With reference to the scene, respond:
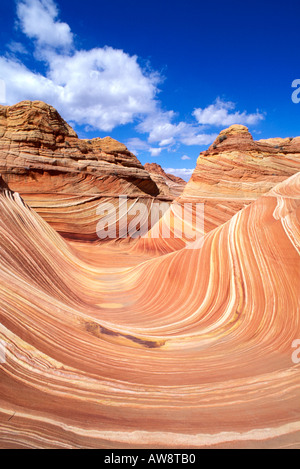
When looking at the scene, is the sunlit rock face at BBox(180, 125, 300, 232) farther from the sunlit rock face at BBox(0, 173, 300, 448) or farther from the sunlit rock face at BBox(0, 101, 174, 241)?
the sunlit rock face at BBox(0, 173, 300, 448)

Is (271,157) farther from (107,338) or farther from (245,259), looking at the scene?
(107,338)

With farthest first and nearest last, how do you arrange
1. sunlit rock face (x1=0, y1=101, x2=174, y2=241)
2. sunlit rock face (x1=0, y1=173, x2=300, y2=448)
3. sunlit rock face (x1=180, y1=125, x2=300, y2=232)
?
sunlit rock face (x1=0, y1=101, x2=174, y2=241) < sunlit rock face (x1=180, y1=125, x2=300, y2=232) < sunlit rock face (x1=0, y1=173, x2=300, y2=448)

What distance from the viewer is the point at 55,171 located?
938 cm

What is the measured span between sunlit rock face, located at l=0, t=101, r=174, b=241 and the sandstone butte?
4794 millimetres

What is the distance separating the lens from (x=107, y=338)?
2.00 m

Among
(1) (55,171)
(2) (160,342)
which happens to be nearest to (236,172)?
(1) (55,171)

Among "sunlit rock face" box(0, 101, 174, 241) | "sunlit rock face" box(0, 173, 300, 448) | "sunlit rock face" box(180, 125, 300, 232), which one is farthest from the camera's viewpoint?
"sunlit rock face" box(0, 101, 174, 241)

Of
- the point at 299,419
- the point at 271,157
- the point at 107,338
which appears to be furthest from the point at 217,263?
the point at 271,157

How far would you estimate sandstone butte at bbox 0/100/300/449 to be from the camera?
111 centimetres

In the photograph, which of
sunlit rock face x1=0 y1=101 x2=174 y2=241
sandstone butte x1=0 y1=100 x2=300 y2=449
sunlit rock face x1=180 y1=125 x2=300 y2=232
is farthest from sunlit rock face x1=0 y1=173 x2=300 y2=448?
sunlit rock face x1=0 y1=101 x2=174 y2=241

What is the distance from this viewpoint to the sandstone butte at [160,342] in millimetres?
1111

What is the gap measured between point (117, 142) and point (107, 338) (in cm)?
1214
